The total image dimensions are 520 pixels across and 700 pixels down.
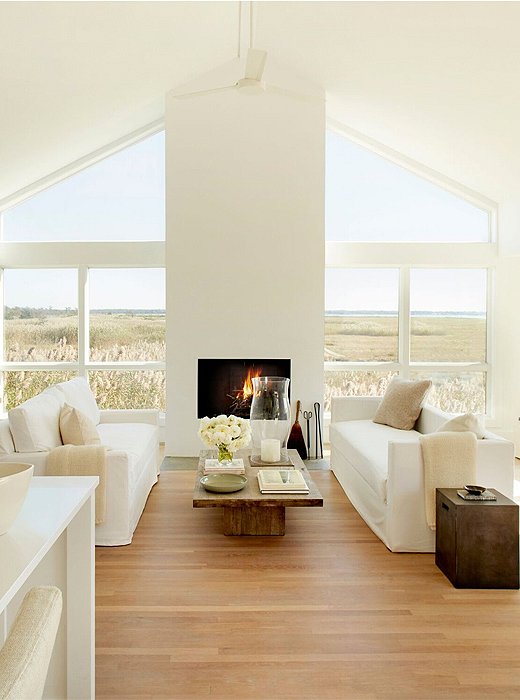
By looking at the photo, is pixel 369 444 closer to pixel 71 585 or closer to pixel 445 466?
pixel 445 466

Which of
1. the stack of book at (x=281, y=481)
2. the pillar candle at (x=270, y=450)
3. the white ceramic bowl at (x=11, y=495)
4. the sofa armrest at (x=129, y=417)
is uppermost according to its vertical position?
the white ceramic bowl at (x=11, y=495)

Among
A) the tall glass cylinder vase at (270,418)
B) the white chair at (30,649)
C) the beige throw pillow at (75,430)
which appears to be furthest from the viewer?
the tall glass cylinder vase at (270,418)

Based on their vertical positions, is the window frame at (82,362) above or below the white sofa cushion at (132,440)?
above

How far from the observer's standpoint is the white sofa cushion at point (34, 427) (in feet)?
12.0

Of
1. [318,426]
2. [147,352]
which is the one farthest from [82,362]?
[318,426]

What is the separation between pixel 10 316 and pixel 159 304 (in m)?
1.71

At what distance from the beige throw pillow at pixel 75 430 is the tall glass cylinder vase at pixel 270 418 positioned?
112 cm

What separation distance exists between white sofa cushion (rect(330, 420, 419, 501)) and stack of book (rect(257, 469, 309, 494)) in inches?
18.4

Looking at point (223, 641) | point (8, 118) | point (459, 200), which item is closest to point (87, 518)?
point (223, 641)

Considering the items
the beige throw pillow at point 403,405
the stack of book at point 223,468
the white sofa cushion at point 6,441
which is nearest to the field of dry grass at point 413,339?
the beige throw pillow at point 403,405

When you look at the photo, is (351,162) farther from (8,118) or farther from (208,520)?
(208,520)

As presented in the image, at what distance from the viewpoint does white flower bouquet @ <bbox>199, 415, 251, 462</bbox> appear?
3.98 meters

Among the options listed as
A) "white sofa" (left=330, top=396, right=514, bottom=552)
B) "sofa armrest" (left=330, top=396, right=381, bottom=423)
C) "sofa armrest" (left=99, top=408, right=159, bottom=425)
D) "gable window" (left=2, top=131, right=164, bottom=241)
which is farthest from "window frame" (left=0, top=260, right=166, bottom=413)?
"white sofa" (left=330, top=396, right=514, bottom=552)

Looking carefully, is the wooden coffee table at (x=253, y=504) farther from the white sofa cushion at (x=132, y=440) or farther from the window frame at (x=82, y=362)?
the window frame at (x=82, y=362)
